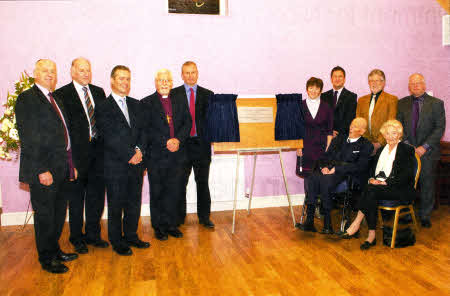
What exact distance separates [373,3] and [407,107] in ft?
6.08

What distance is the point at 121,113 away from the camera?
3307 mm

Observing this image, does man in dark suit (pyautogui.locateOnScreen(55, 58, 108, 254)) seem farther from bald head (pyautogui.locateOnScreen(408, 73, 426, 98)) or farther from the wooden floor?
bald head (pyautogui.locateOnScreen(408, 73, 426, 98))

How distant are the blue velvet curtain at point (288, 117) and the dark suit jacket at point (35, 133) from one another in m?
2.34

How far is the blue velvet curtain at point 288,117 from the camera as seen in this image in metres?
4.06

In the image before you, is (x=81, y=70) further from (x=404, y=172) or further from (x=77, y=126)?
(x=404, y=172)

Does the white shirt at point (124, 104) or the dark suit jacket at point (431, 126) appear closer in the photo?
the white shirt at point (124, 104)

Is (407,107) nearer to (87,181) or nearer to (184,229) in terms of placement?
(184,229)

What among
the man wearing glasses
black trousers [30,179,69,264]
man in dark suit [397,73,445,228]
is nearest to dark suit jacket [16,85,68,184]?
black trousers [30,179,69,264]

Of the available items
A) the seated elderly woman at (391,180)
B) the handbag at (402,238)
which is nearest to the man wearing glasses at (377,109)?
the seated elderly woman at (391,180)

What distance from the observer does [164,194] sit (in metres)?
3.88

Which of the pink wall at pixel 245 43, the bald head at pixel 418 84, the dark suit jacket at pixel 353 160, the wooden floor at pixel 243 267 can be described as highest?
the pink wall at pixel 245 43

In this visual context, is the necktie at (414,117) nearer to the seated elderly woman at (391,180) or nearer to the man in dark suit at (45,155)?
the seated elderly woman at (391,180)

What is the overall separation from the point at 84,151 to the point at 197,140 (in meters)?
1.30

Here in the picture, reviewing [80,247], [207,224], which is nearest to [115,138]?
[80,247]
